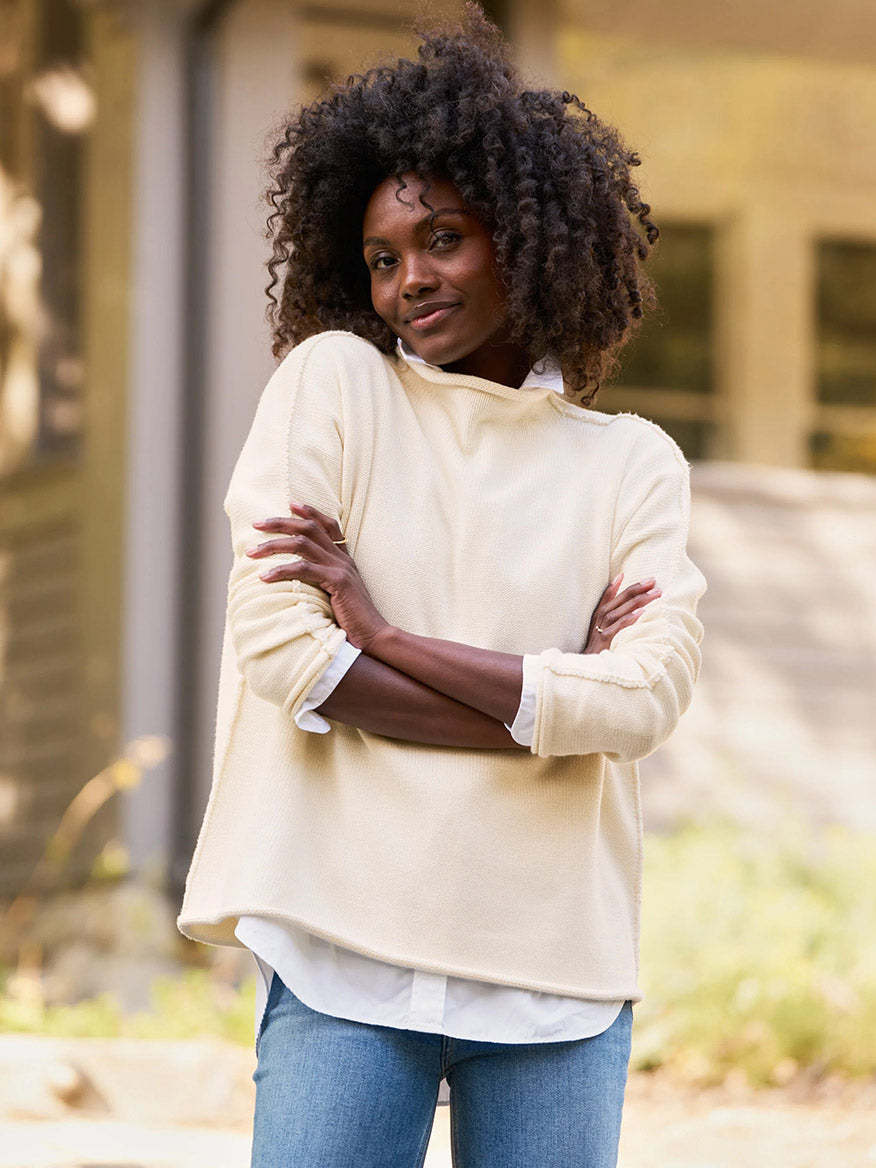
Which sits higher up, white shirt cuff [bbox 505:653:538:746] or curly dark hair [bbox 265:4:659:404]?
curly dark hair [bbox 265:4:659:404]

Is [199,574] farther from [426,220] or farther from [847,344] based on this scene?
[847,344]

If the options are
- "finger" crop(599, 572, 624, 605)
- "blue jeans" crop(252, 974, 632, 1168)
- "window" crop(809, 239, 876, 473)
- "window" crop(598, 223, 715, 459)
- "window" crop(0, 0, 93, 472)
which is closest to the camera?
"blue jeans" crop(252, 974, 632, 1168)

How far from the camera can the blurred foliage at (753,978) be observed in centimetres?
498

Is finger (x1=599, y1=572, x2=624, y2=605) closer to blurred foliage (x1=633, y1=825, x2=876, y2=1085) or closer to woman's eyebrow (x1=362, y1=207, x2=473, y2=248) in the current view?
woman's eyebrow (x1=362, y1=207, x2=473, y2=248)

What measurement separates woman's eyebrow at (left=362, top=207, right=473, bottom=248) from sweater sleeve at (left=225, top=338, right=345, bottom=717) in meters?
0.15

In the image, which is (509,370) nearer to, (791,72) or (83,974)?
(83,974)

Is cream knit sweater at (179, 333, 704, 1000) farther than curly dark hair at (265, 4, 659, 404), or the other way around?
curly dark hair at (265, 4, 659, 404)

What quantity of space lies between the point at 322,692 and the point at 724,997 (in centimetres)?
356

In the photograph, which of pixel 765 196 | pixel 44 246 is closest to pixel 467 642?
pixel 44 246

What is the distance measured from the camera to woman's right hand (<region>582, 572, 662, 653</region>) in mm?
1945

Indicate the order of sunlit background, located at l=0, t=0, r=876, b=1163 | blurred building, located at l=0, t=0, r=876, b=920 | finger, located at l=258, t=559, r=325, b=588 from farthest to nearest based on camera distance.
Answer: blurred building, located at l=0, t=0, r=876, b=920 → sunlit background, located at l=0, t=0, r=876, b=1163 → finger, located at l=258, t=559, r=325, b=588

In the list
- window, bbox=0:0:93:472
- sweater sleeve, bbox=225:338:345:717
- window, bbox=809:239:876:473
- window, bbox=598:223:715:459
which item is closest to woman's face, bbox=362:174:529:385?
sweater sleeve, bbox=225:338:345:717

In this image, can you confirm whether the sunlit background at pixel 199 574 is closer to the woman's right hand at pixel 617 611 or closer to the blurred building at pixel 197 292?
the blurred building at pixel 197 292

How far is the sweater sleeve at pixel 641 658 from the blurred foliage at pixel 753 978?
328 cm
